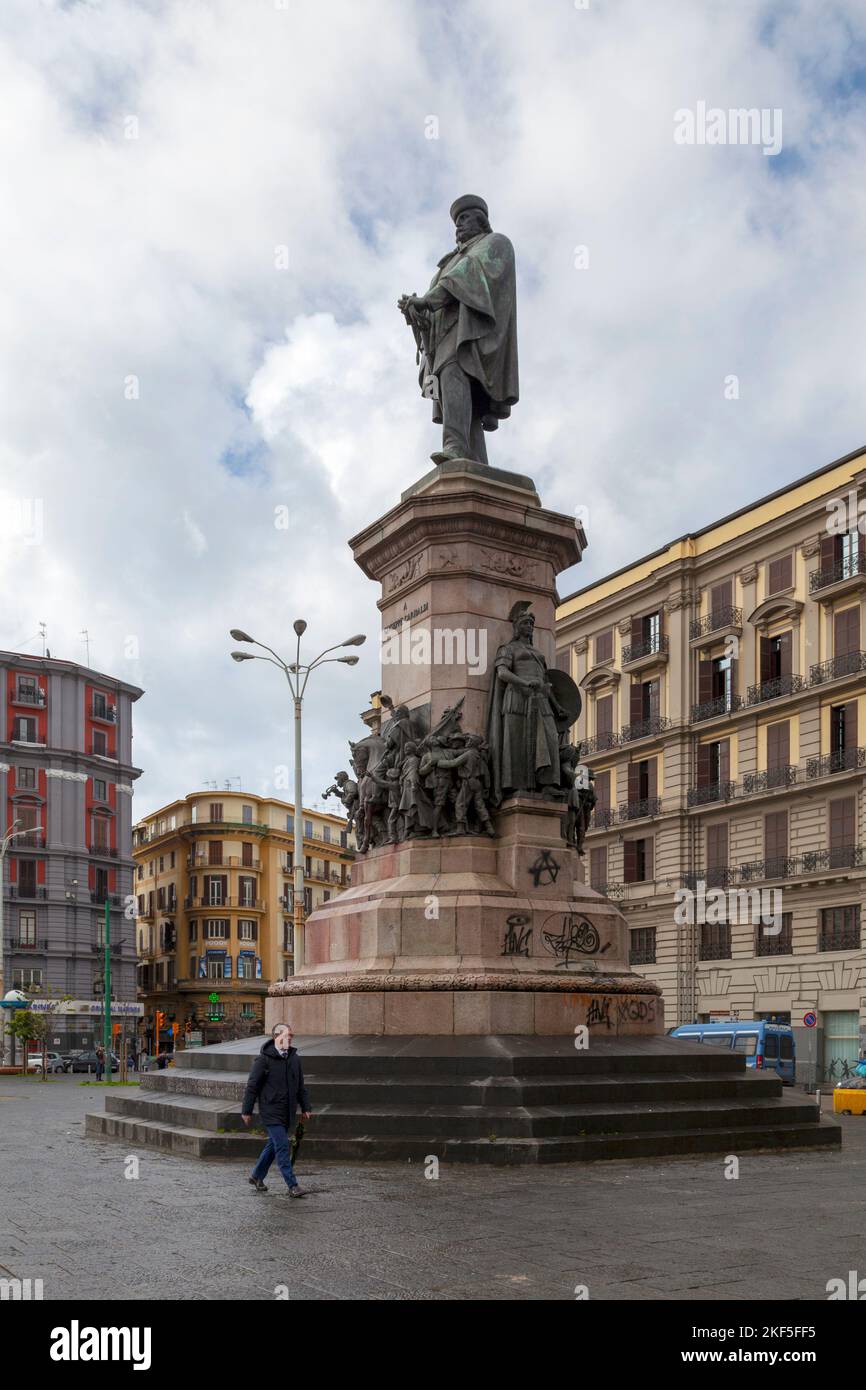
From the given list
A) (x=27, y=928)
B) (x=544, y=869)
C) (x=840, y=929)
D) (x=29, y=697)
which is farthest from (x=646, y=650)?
(x=544, y=869)

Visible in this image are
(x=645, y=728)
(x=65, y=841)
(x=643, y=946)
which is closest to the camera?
(x=643, y=946)

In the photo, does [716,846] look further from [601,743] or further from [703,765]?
[601,743]

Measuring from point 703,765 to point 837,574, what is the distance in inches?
392

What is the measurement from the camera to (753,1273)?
23.7ft

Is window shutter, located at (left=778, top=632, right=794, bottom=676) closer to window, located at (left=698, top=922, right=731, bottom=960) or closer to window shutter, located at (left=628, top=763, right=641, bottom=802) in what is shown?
window shutter, located at (left=628, top=763, right=641, bottom=802)

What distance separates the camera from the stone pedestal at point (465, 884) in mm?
14648

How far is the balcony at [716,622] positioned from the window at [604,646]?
534 cm

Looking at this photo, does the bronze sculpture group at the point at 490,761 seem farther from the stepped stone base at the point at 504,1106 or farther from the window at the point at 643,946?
the window at the point at 643,946

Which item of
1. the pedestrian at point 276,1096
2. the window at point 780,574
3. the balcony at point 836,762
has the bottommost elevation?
the pedestrian at point 276,1096

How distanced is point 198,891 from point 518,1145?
90285 mm

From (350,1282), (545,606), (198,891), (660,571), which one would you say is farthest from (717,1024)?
(198,891)

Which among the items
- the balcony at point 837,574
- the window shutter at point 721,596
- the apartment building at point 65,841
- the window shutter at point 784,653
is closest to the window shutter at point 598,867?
the window shutter at point 721,596

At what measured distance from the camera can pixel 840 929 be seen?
4522 centimetres
